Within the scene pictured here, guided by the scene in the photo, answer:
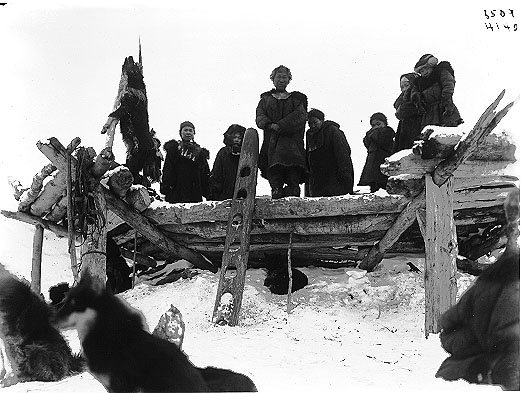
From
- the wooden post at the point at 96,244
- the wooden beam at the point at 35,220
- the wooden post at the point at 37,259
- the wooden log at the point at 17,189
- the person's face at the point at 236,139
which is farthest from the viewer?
the person's face at the point at 236,139

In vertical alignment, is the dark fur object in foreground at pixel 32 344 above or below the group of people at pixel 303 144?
below

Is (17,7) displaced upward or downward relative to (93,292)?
upward

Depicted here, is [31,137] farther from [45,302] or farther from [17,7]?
[45,302]

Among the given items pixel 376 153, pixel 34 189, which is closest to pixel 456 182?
pixel 376 153

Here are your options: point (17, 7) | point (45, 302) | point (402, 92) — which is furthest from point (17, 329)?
point (402, 92)

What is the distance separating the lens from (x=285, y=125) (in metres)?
6.52

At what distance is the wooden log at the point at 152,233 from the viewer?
6309 millimetres

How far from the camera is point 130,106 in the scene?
288 inches

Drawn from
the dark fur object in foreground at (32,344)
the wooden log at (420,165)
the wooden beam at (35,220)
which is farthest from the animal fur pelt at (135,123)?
the wooden log at (420,165)

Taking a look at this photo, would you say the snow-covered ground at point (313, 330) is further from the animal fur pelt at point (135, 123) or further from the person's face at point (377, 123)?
the person's face at point (377, 123)

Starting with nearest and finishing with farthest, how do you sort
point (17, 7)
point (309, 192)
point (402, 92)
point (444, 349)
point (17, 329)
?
1. point (444, 349)
2. point (17, 329)
3. point (17, 7)
4. point (402, 92)
5. point (309, 192)

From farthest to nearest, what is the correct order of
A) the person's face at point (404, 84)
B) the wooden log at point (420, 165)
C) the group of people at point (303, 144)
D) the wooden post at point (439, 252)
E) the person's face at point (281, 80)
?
1. the person's face at point (281, 80)
2. the person's face at point (404, 84)
3. the group of people at point (303, 144)
4. the wooden post at point (439, 252)
5. the wooden log at point (420, 165)

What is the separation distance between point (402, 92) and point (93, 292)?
4395 millimetres

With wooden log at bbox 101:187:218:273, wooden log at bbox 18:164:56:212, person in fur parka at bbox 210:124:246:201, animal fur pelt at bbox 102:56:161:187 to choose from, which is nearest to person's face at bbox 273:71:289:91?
person in fur parka at bbox 210:124:246:201
